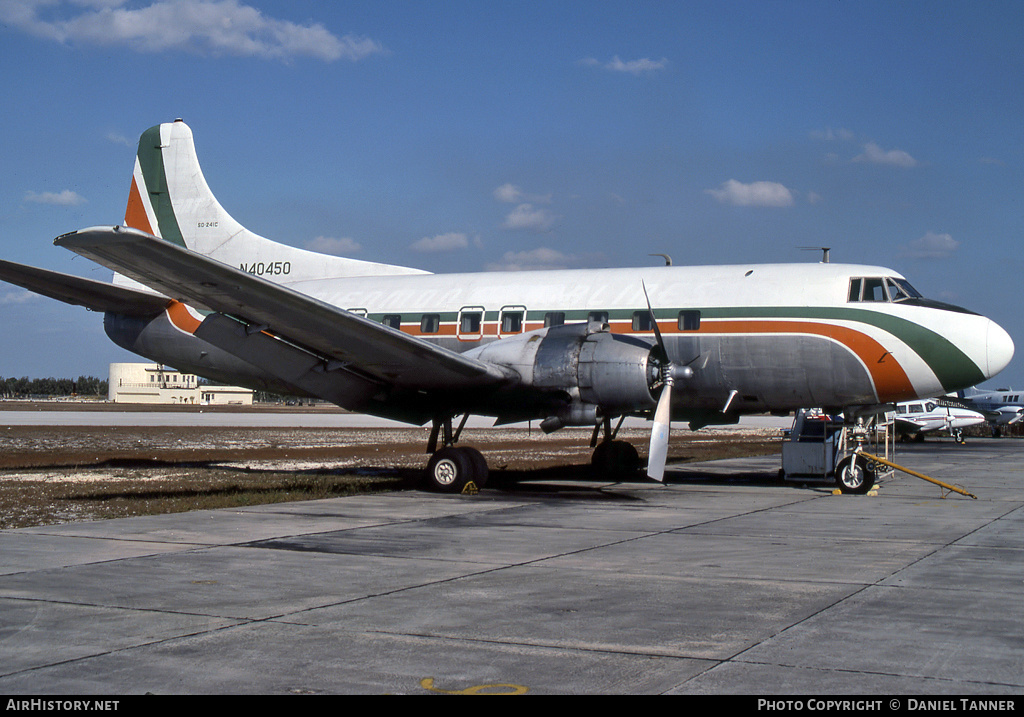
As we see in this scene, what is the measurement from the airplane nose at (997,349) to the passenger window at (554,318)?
735 cm

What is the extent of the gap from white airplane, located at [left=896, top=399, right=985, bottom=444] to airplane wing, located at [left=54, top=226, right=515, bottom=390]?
32.3 m

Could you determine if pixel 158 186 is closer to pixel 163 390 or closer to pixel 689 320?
pixel 689 320

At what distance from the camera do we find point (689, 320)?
16969 millimetres

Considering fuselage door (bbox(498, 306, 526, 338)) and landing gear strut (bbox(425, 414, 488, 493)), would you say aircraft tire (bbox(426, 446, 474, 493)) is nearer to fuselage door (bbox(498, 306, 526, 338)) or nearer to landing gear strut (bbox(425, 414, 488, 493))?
landing gear strut (bbox(425, 414, 488, 493))

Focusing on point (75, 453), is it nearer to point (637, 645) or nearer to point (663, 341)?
point (663, 341)

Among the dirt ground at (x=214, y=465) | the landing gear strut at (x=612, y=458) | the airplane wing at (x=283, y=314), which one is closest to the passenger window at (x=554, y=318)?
the airplane wing at (x=283, y=314)

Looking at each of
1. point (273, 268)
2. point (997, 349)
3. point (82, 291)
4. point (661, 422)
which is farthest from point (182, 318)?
point (997, 349)

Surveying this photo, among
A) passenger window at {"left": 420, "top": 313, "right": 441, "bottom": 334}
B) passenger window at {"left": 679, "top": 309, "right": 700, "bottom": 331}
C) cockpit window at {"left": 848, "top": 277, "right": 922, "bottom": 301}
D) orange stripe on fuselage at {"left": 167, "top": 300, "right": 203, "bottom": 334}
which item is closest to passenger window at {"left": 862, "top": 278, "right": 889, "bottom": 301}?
cockpit window at {"left": 848, "top": 277, "right": 922, "bottom": 301}

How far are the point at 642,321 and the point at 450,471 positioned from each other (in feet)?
14.6

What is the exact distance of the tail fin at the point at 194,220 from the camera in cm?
2130

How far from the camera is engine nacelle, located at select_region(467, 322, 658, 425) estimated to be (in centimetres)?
1485
